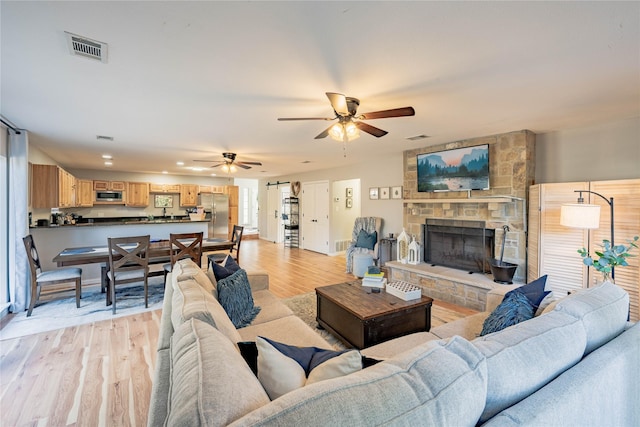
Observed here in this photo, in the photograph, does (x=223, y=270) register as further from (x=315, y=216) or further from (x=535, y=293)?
(x=315, y=216)

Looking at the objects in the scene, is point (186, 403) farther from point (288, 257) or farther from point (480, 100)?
point (288, 257)

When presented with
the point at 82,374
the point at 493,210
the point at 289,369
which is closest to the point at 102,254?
the point at 82,374

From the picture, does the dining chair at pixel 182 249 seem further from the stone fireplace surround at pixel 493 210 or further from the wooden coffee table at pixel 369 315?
the stone fireplace surround at pixel 493 210

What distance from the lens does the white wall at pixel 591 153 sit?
10.4 feet

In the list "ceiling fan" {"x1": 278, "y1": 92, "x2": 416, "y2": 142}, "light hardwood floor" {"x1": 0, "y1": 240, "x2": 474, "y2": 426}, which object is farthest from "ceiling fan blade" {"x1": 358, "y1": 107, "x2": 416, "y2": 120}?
"light hardwood floor" {"x1": 0, "y1": 240, "x2": 474, "y2": 426}

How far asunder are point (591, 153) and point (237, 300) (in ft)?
14.4

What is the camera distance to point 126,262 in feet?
12.0

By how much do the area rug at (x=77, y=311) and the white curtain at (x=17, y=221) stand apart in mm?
289

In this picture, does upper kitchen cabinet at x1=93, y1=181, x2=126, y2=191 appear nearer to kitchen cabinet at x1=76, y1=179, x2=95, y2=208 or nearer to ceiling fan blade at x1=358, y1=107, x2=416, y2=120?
kitchen cabinet at x1=76, y1=179, x2=95, y2=208

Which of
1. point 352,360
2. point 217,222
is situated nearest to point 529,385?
point 352,360

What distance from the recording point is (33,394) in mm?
2029

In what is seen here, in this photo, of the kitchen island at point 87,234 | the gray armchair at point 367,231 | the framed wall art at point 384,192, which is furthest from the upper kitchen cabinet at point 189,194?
the framed wall art at point 384,192

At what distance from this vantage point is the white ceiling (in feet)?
4.69

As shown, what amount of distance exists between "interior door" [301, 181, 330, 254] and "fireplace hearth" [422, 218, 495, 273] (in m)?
3.20
